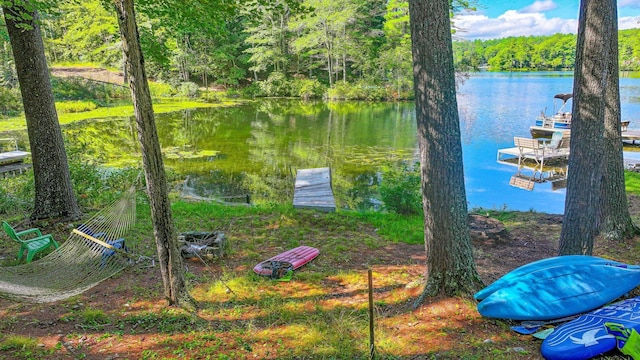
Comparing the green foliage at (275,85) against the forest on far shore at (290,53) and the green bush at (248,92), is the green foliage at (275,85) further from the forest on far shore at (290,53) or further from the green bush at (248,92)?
the green bush at (248,92)

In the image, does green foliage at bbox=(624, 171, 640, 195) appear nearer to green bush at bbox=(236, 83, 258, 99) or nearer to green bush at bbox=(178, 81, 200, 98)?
green bush at bbox=(236, 83, 258, 99)

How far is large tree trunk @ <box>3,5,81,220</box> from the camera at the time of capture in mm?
4996

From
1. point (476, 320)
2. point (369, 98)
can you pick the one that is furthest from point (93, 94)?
point (476, 320)

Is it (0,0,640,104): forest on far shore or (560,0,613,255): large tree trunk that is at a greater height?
(0,0,640,104): forest on far shore

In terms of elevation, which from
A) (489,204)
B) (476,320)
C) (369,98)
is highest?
(369,98)

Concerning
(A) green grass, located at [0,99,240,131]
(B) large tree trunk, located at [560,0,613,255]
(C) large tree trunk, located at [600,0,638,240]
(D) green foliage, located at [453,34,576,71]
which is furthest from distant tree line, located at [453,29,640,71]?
(B) large tree trunk, located at [560,0,613,255]

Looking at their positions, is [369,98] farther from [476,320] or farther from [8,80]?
[476,320]

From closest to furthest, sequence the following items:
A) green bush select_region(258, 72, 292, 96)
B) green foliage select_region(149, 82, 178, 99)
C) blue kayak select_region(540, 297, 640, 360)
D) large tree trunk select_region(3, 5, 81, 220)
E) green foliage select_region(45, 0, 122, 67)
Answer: blue kayak select_region(540, 297, 640, 360), large tree trunk select_region(3, 5, 81, 220), green foliage select_region(45, 0, 122, 67), green foliage select_region(149, 82, 178, 99), green bush select_region(258, 72, 292, 96)

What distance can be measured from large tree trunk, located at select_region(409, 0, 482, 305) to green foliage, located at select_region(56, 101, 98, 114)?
21268mm

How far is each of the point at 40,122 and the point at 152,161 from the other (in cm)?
340

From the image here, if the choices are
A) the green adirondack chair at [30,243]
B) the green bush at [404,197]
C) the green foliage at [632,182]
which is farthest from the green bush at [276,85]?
the green adirondack chair at [30,243]

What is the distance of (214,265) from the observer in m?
4.38

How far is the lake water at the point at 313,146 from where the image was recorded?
361 inches

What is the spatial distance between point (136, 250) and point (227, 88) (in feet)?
93.9
